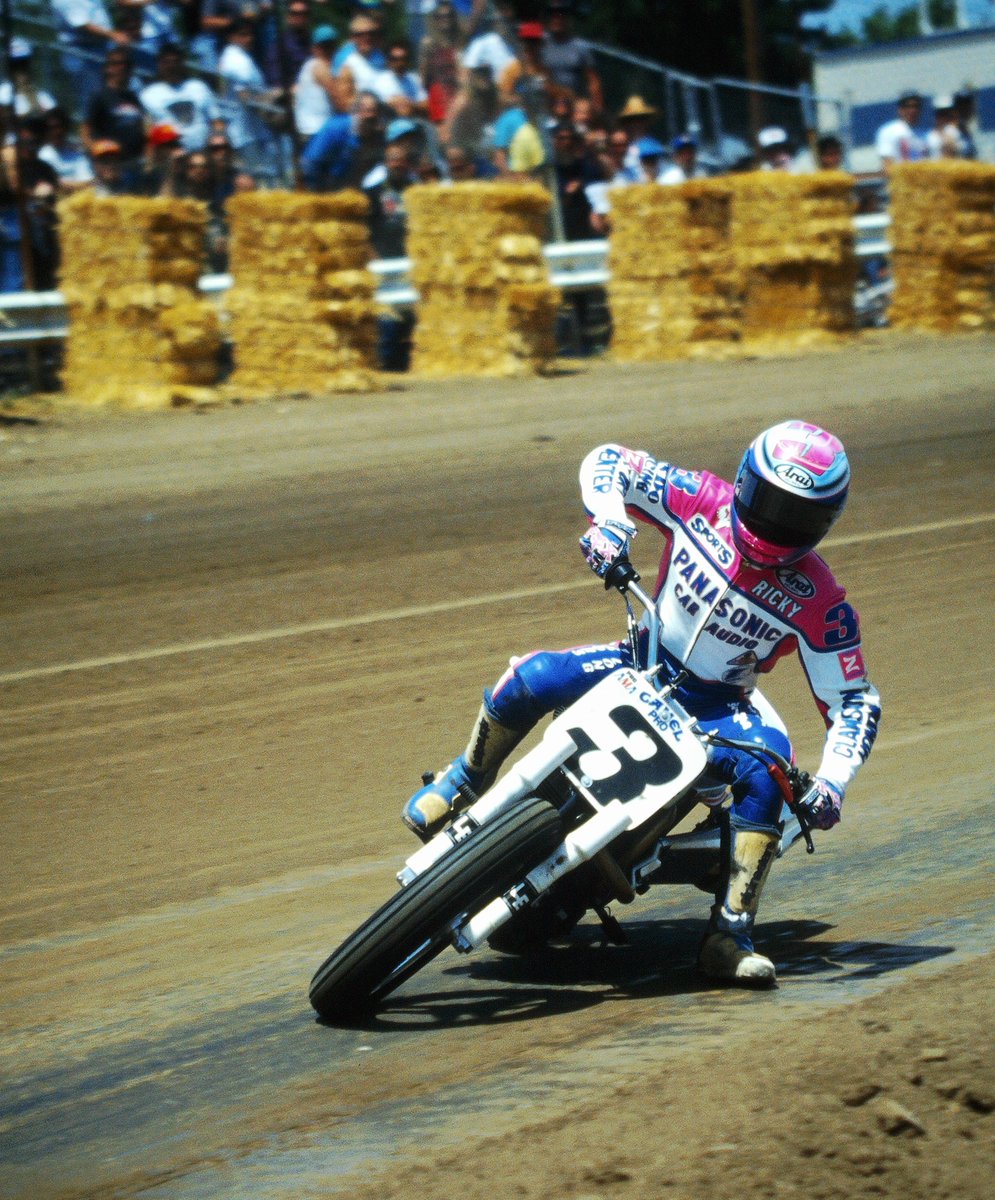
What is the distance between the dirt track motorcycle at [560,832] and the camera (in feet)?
13.4

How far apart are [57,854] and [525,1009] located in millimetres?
2086

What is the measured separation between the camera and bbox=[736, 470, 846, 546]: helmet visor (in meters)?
4.57

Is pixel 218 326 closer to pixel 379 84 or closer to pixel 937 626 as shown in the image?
pixel 379 84

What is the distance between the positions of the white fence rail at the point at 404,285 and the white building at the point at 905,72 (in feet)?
33.9

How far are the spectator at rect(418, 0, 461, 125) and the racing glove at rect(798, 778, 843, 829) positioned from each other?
12239 millimetres

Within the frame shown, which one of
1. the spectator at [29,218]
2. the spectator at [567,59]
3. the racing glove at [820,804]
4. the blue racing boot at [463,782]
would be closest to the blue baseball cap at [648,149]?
the spectator at [567,59]

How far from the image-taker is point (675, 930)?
206 inches

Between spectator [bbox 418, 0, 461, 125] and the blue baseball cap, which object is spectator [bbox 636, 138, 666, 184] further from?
spectator [bbox 418, 0, 461, 125]

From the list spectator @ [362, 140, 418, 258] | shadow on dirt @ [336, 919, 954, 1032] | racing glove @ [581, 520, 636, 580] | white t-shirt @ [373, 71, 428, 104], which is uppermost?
white t-shirt @ [373, 71, 428, 104]

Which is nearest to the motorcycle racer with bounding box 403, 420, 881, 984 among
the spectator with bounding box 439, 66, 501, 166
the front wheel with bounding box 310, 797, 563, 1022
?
the front wheel with bounding box 310, 797, 563, 1022

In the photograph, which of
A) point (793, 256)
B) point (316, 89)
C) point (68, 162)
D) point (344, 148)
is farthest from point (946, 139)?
point (68, 162)

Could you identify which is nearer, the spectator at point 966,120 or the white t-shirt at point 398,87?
the white t-shirt at point 398,87

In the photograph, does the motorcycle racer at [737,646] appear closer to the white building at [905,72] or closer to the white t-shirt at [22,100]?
the white t-shirt at [22,100]

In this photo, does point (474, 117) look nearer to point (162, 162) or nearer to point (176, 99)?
point (176, 99)
